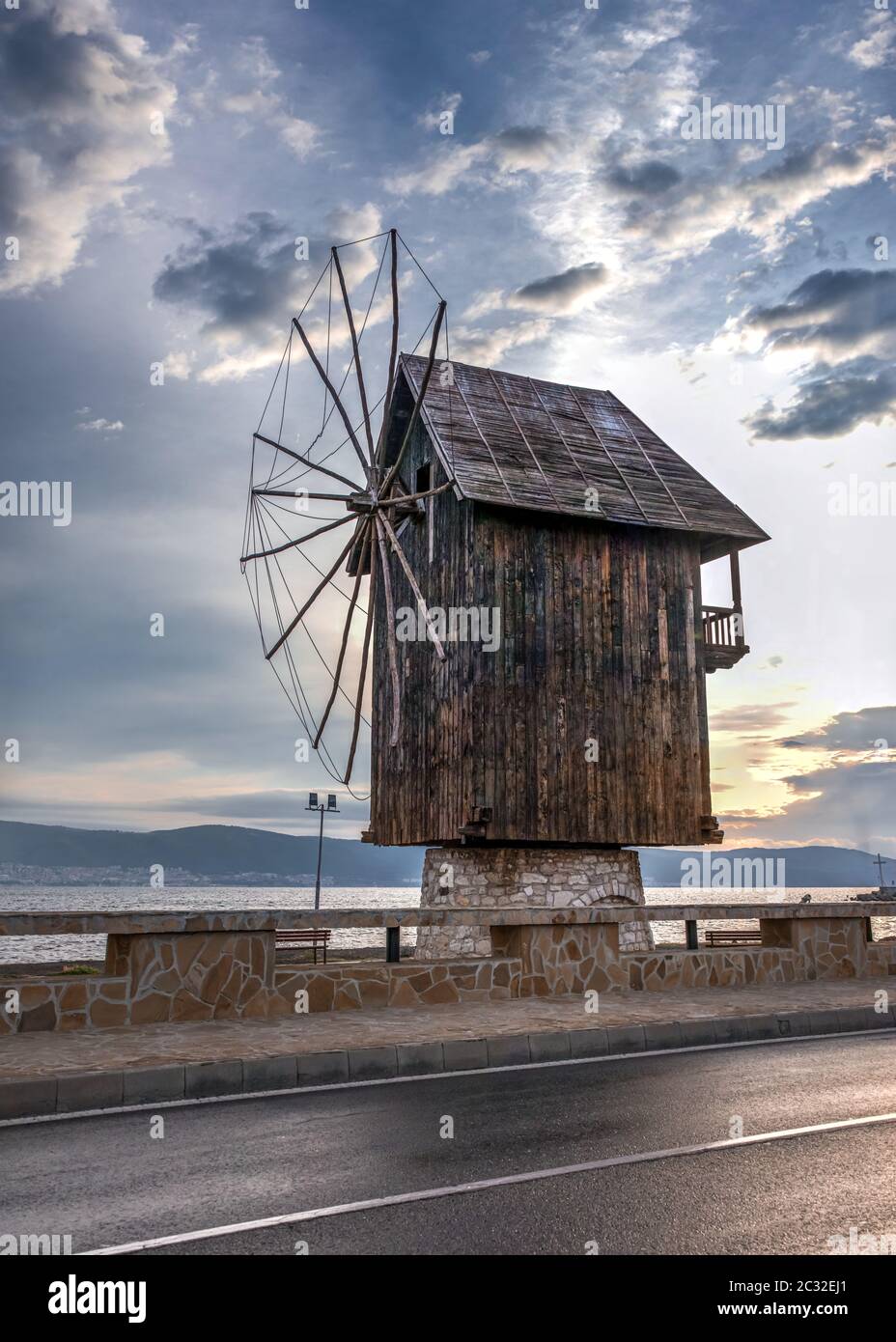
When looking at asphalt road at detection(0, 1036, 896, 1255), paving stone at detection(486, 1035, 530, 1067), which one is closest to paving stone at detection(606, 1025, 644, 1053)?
paving stone at detection(486, 1035, 530, 1067)

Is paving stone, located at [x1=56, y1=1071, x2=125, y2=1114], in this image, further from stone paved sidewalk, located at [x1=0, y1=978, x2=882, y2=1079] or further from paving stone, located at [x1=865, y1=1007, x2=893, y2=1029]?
paving stone, located at [x1=865, y1=1007, x2=893, y2=1029]

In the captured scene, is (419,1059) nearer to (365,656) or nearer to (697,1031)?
(697,1031)

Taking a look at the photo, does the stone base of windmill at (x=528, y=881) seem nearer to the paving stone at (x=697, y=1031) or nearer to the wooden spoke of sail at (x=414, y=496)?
the wooden spoke of sail at (x=414, y=496)

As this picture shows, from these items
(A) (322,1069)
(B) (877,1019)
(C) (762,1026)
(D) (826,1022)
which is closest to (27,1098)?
(A) (322,1069)

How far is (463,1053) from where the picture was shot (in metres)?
9.71

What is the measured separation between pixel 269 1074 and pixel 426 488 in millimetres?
19023

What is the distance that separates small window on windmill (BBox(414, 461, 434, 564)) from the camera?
24820 mm

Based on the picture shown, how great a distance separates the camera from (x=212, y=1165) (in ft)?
20.5

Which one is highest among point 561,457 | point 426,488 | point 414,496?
point 561,457

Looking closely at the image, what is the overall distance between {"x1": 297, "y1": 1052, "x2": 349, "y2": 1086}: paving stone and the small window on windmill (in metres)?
16.7

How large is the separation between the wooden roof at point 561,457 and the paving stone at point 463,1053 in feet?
44.2

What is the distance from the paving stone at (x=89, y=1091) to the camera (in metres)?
7.79

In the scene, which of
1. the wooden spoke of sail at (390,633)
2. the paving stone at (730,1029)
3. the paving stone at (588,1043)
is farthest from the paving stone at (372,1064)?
the wooden spoke of sail at (390,633)
